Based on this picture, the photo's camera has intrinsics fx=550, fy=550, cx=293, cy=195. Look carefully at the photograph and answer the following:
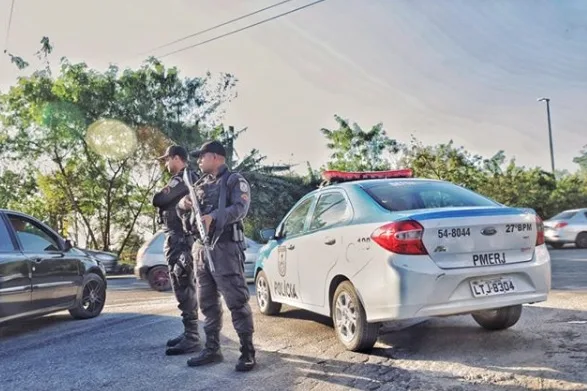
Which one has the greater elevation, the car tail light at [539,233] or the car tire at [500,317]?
the car tail light at [539,233]

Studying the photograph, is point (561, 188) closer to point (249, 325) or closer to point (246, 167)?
point (246, 167)

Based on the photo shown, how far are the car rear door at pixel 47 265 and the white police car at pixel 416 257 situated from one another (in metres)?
3.22

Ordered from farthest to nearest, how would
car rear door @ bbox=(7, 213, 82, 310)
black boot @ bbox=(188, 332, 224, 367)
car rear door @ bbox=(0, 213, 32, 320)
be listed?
car rear door @ bbox=(7, 213, 82, 310) → car rear door @ bbox=(0, 213, 32, 320) → black boot @ bbox=(188, 332, 224, 367)

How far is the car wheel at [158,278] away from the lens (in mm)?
11312

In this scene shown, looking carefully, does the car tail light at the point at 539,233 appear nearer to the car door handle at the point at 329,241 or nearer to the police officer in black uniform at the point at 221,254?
the car door handle at the point at 329,241

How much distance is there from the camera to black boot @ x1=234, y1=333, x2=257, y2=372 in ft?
14.3

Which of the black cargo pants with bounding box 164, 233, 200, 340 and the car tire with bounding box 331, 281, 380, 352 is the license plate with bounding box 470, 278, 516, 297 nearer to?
the car tire with bounding box 331, 281, 380, 352

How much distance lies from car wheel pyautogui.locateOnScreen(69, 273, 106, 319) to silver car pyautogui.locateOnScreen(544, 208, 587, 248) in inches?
569

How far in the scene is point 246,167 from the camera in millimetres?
Answer: 25984

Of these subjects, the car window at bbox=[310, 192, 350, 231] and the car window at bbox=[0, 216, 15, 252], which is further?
the car window at bbox=[0, 216, 15, 252]

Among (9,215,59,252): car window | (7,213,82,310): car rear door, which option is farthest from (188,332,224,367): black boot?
(9,215,59,252): car window

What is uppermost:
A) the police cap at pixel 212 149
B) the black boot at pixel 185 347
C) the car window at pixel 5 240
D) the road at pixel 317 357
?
the police cap at pixel 212 149

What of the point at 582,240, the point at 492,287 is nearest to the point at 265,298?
the point at 492,287

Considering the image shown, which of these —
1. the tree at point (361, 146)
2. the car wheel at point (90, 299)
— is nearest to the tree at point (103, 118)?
the tree at point (361, 146)
